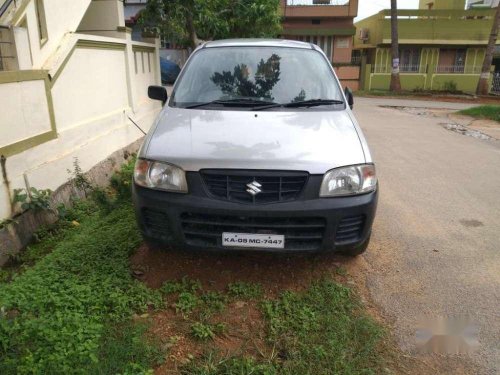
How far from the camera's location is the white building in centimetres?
395

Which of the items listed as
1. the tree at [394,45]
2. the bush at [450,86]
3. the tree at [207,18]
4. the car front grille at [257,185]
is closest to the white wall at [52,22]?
the car front grille at [257,185]

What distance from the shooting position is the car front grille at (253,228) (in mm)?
2977

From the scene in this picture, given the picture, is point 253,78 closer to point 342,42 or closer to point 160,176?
point 160,176

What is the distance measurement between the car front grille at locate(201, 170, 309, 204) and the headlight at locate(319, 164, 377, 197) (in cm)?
16

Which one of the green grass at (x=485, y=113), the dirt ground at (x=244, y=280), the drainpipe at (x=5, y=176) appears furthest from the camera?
the green grass at (x=485, y=113)

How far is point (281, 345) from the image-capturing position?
2695 millimetres

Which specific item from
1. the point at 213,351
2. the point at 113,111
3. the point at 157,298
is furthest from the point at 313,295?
the point at 113,111

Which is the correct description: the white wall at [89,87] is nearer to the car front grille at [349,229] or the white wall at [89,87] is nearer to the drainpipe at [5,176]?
the drainpipe at [5,176]

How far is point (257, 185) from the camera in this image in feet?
9.56

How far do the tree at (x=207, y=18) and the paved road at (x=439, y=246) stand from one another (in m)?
4.54

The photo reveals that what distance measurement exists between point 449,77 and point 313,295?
93.6 feet

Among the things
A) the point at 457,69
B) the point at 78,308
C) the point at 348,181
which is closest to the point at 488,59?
the point at 457,69

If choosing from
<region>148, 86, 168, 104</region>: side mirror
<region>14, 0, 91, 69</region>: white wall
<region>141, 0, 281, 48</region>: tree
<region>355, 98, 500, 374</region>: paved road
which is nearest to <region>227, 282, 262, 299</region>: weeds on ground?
<region>355, 98, 500, 374</region>: paved road

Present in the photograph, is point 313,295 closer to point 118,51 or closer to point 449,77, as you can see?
point 118,51
